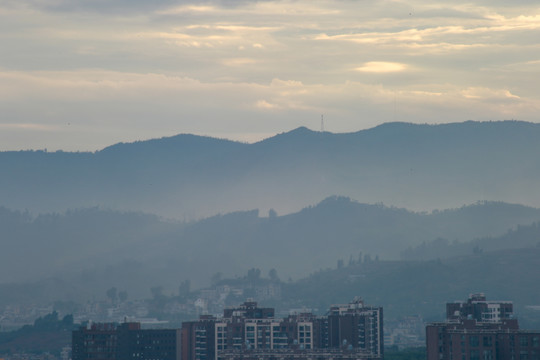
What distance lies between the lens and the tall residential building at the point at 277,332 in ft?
519

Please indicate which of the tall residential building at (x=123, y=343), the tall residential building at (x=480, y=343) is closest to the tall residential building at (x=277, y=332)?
the tall residential building at (x=123, y=343)

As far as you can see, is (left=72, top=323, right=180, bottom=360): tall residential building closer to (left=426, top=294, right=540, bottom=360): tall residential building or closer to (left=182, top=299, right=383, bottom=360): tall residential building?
(left=182, top=299, right=383, bottom=360): tall residential building

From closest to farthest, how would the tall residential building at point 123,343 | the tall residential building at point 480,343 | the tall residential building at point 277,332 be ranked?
the tall residential building at point 480,343 < the tall residential building at point 277,332 < the tall residential building at point 123,343

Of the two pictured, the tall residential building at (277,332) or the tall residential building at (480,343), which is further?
the tall residential building at (277,332)

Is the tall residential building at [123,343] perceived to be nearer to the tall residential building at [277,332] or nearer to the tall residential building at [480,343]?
the tall residential building at [277,332]

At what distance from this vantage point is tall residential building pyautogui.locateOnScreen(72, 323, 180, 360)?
16212 centimetres

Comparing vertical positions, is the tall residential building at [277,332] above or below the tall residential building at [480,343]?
above

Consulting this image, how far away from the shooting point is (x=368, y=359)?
432 ft

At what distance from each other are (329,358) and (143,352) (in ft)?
140

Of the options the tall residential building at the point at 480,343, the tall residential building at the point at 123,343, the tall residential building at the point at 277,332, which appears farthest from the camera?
the tall residential building at the point at 123,343

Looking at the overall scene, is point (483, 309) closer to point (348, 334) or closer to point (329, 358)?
point (348, 334)

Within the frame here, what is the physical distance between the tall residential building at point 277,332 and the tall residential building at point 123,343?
5.70 ft

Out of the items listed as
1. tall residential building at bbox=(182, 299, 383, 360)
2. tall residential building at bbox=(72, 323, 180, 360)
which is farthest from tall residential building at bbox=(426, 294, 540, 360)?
tall residential building at bbox=(72, 323, 180, 360)

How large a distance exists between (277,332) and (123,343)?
1662 cm
